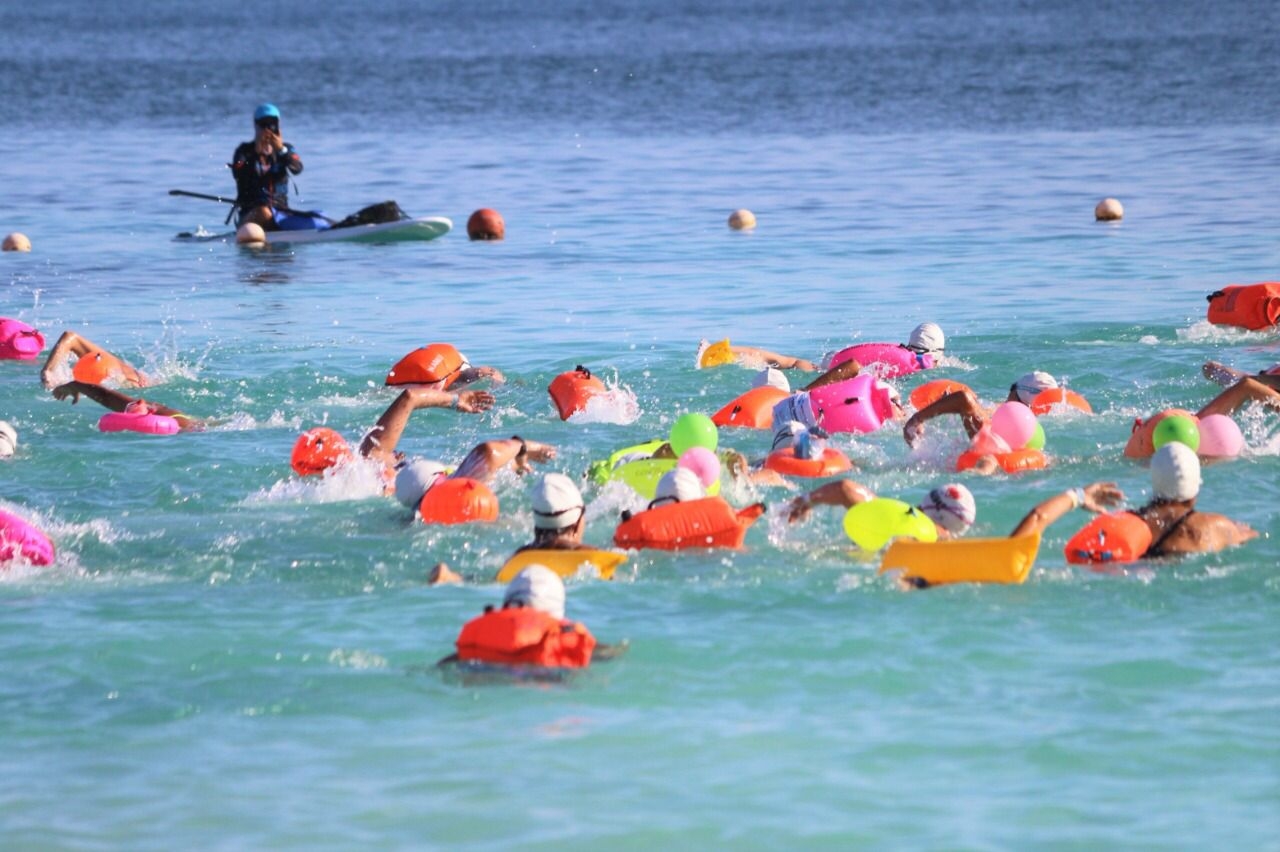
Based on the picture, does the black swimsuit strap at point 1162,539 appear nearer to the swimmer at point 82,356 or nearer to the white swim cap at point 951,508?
the white swim cap at point 951,508

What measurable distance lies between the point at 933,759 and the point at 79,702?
4524 millimetres

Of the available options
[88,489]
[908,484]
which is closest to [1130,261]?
[908,484]

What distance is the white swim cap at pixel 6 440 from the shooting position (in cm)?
1466

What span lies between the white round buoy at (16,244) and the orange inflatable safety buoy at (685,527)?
19.7 m

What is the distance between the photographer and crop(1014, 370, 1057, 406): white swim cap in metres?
15.1

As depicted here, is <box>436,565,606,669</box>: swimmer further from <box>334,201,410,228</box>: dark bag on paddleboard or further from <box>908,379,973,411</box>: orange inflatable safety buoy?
<box>334,201,410,228</box>: dark bag on paddleboard

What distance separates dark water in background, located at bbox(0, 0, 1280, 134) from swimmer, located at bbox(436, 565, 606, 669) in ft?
115

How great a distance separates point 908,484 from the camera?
13.4 m

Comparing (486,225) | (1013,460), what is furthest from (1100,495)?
(486,225)

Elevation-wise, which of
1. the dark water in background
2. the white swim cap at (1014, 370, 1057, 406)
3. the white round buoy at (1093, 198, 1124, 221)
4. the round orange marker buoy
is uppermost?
the dark water in background

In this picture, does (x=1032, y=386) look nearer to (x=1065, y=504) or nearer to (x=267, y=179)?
(x=1065, y=504)

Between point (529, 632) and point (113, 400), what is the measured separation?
8.05m

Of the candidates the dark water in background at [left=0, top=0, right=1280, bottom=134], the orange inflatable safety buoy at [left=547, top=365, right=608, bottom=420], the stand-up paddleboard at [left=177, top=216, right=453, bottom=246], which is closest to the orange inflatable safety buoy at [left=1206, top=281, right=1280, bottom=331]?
the orange inflatable safety buoy at [left=547, top=365, right=608, bottom=420]

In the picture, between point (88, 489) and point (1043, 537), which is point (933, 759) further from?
point (88, 489)
